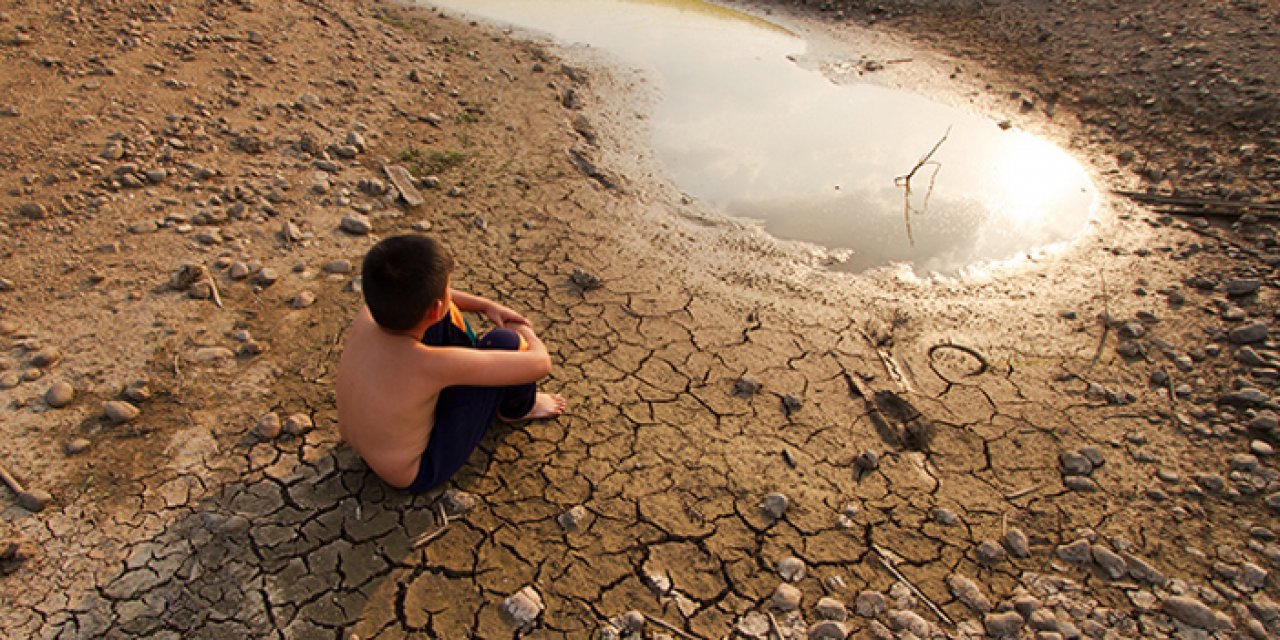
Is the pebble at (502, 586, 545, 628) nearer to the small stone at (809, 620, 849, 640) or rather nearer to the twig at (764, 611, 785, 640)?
the twig at (764, 611, 785, 640)

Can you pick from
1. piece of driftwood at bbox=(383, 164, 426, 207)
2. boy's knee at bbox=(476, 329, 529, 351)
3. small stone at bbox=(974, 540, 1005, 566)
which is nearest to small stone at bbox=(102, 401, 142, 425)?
boy's knee at bbox=(476, 329, 529, 351)

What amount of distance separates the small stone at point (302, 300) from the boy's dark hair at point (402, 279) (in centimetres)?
149

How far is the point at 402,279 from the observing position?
7.03ft

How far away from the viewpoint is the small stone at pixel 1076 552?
8.16 ft

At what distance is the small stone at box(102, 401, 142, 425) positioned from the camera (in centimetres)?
272

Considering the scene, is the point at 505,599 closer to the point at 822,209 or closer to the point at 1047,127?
the point at 822,209

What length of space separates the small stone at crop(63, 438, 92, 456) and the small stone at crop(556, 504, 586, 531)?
71.2 inches

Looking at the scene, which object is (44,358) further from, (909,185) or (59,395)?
(909,185)

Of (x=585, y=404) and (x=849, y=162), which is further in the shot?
(x=849, y=162)

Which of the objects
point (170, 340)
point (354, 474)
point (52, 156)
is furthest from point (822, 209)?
point (52, 156)

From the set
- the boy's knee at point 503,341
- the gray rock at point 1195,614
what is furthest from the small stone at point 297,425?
the gray rock at point 1195,614

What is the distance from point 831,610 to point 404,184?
12.0ft

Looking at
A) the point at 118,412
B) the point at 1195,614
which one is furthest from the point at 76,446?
the point at 1195,614

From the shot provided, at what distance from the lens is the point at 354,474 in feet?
8.63
